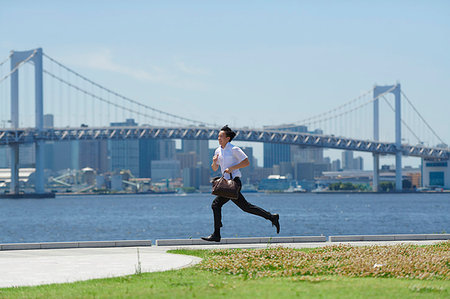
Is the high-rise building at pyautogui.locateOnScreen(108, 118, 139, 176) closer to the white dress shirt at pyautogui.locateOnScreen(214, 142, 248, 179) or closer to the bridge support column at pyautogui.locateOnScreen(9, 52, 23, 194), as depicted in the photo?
the bridge support column at pyautogui.locateOnScreen(9, 52, 23, 194)

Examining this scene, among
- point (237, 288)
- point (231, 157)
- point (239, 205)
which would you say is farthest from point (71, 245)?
point (237, 288)

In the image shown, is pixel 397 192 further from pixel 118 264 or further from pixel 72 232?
pixel 118 264

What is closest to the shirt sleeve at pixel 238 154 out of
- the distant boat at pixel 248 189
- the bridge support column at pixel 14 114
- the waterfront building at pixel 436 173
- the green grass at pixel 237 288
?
the green grass at pixel 237 288

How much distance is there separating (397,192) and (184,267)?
95.4 metres

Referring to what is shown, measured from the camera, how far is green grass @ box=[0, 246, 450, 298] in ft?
21.8

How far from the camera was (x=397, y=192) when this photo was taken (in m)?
102

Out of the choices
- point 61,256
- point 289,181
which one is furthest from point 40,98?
point 289,181

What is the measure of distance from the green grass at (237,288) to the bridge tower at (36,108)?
70922mm

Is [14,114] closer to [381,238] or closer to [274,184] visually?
[381,238]

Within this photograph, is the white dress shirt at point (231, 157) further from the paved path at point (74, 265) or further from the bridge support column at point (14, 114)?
the bridge support column at point (14, 114)

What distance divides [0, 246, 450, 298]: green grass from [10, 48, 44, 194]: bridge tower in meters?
70.9

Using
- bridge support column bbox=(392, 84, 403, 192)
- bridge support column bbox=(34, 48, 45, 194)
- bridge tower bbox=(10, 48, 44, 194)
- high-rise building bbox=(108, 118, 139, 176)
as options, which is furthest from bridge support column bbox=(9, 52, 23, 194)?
high-rise building bbox=(108, 118, 139, 176)

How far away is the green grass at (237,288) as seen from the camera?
6.64m

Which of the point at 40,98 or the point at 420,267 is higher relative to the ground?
the point at 40,98
